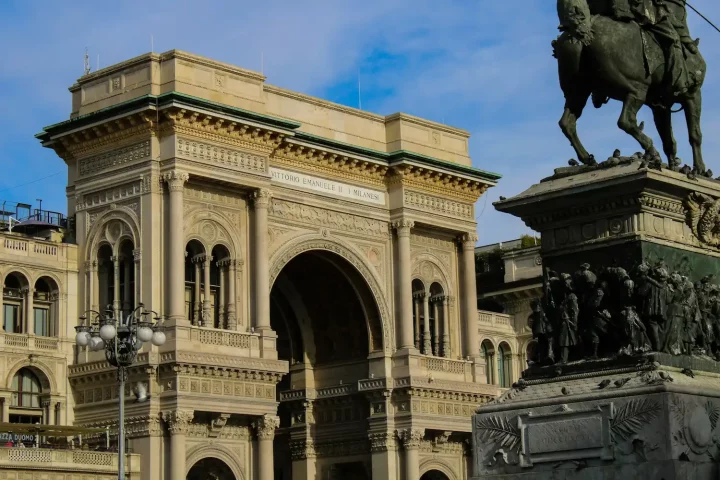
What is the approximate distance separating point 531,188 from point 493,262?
6103cm

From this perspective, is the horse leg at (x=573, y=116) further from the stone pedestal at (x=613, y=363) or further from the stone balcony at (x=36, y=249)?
the stone balcony at (x=36, y=249)

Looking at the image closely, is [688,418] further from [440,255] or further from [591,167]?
[440,255]

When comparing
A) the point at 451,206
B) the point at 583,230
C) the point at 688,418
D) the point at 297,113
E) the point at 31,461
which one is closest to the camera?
the point at 688,418

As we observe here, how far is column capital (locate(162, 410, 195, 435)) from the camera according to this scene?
45312 mm

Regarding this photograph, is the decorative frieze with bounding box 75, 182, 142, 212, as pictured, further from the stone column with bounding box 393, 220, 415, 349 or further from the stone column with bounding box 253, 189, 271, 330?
the stone column with bounding box 393, 220, 415, 349

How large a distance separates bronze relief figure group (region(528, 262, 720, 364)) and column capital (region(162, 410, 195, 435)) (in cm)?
3239

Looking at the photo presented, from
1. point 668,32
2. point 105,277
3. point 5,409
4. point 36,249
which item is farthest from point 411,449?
point 668,32

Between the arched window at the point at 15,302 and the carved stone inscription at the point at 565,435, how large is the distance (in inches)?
1450

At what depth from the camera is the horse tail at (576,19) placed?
548 inches

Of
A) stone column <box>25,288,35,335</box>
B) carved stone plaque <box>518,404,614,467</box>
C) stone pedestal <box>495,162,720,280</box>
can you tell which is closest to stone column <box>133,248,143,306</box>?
stone column <box>25,288,35,335</box>

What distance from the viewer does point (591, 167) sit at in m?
14.0

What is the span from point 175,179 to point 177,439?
27.2 ft

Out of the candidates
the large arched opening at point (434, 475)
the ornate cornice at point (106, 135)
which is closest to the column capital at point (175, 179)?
the ornate cornice at point (106, 135)

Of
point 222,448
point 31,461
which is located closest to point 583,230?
point 31,461
